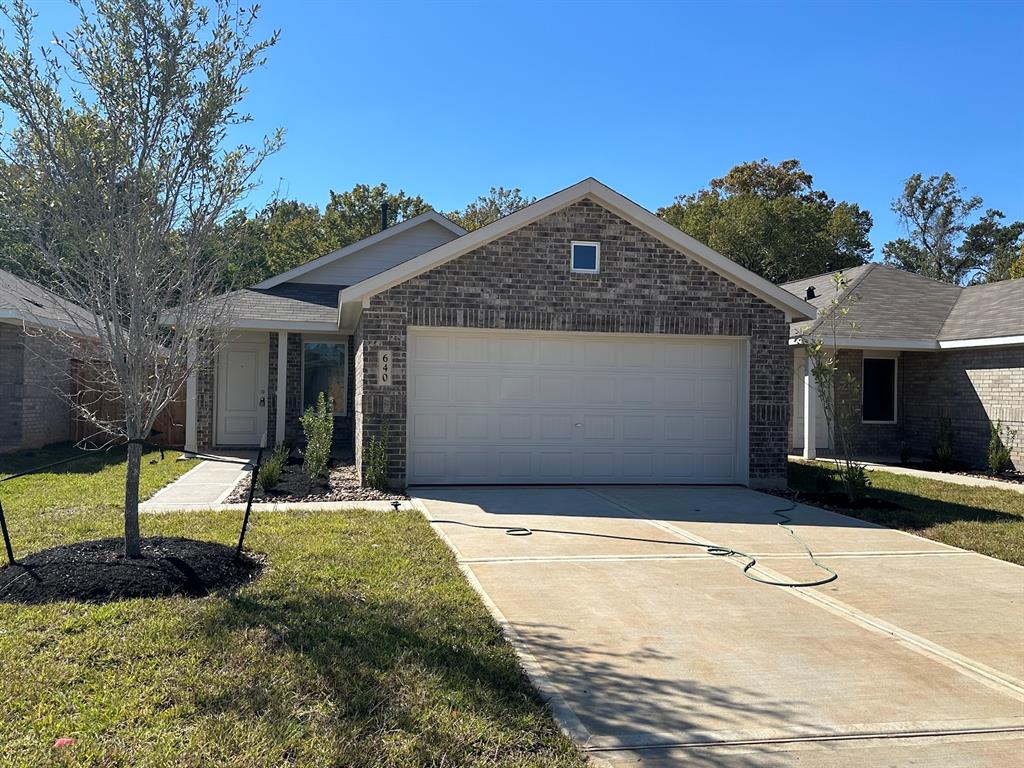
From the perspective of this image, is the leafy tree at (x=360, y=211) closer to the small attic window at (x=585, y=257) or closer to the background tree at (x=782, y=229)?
the background tree at (x=782, y=229)

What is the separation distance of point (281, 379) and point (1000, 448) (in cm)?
1382

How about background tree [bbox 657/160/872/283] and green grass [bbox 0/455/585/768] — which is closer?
green grass [bbox 0/455/585/768]

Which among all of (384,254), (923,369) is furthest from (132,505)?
(923,369)

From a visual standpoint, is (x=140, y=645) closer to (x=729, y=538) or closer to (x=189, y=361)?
(x=189, y=361)

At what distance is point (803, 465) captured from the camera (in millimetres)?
15547

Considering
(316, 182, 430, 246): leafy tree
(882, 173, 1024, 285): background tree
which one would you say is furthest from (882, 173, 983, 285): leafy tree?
(316, 182, 430, 246): leafy tree

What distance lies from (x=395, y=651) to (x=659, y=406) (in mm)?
8203

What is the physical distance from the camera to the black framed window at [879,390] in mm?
17750

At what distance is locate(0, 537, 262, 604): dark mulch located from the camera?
5.64m

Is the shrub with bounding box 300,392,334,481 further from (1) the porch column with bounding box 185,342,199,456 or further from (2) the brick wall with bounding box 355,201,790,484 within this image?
(1) the porch column with bounding box 185,342,199,456

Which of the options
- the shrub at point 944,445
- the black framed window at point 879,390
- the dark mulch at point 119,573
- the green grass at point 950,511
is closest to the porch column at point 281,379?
the dark mulch at point 119,573

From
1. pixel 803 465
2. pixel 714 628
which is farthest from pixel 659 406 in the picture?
pixel 714 628

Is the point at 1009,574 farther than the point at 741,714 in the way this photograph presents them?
Yes

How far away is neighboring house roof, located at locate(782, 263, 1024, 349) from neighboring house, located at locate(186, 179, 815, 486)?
3.46 meters
